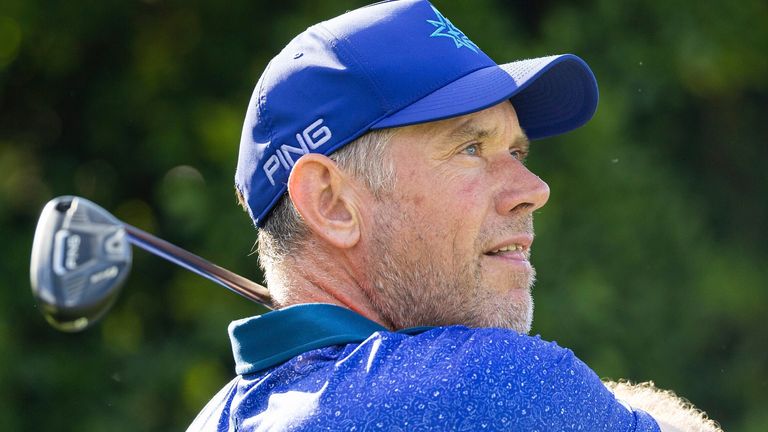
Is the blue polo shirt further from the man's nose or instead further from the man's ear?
the man's nose

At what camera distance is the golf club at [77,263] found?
5.20ft

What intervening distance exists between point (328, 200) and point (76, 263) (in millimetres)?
477

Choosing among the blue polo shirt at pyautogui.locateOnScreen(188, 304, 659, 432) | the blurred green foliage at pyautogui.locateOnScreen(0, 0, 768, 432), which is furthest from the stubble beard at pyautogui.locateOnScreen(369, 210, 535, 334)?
the blurred green foliage at pyautogui.locateOnScreen(0, 0, 768, 432)

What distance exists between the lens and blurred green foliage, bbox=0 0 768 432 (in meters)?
4.81

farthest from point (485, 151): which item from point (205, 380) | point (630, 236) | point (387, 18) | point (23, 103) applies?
point (23, 103)

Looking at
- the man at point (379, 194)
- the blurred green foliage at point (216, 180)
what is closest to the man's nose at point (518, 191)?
the man at point (379, 194)

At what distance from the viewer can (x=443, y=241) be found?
193cm

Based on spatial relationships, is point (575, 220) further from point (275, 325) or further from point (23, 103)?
point (275, 325)

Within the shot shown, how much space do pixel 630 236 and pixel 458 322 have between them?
11.2 feet

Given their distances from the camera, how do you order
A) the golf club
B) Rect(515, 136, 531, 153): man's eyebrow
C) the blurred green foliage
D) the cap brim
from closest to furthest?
the golf club, the cap brim, Rect(515, 136, 531, 153): man's eyebrow, the blurred green foliage

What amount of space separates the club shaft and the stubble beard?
9.8 inches

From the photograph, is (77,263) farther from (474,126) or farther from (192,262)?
(474,126)

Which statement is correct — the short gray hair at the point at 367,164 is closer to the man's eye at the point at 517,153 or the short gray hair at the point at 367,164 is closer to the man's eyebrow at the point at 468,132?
the man's eyebrow at the point at 468,132

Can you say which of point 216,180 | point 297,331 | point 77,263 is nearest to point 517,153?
point 297,331
